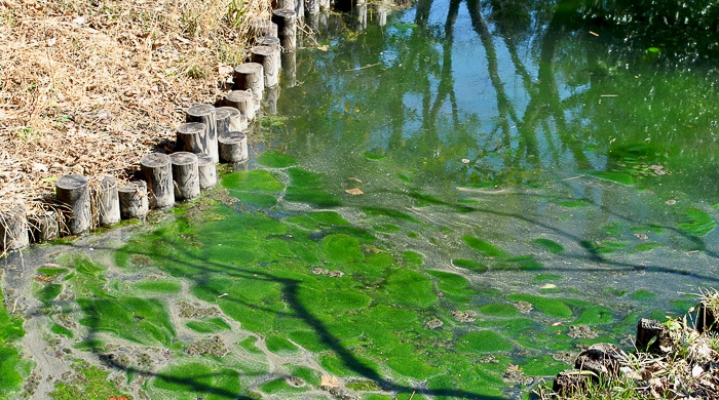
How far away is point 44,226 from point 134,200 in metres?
0.60

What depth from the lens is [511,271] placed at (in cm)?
521

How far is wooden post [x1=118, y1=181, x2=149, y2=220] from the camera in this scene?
5.51 meters

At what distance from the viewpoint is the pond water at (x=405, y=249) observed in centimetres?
436

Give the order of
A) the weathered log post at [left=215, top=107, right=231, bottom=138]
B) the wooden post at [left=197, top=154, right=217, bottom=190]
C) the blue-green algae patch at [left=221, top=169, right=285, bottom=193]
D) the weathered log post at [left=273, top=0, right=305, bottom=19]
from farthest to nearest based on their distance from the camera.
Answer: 1. the weathered log post at [left=273, top=0, right=305, bottom=19]
2. the weathered log post at [left=215, top=107, right=231, bottom=138]
3. the blue-green algae patch at [left=221, top=169, right=285, bottom=193]
4. the wooden post at [left=197, top=154, right=217, bottom=190]

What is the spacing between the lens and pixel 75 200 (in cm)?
525

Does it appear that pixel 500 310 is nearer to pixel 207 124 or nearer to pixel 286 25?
pixel 207 124

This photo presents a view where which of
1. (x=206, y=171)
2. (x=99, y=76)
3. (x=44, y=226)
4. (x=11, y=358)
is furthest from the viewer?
(x=99, y=76)

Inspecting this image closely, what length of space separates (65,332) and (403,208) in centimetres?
243

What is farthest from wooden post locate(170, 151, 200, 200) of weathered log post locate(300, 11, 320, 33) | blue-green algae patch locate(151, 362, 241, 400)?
weathered log post locate(300, 11, 320, 33)

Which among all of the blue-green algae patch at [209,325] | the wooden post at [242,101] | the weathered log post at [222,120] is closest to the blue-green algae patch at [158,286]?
the blue-green algae patch at [209,325]

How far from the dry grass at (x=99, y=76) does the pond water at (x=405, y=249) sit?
2.12 feet

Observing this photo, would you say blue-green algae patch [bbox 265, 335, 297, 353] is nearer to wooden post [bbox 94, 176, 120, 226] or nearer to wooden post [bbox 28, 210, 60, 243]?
wooden post [bbox 94, 176, 120, 226]

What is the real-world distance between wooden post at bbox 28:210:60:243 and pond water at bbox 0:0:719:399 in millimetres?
98

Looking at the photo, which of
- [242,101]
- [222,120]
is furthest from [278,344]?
[242,101]
